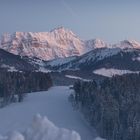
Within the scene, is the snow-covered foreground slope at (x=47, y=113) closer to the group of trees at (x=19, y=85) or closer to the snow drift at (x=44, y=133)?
the group of trees at (x=19, y=85)

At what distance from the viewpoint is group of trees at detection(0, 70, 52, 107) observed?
132 meters

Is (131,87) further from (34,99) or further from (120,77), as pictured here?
(34,99)

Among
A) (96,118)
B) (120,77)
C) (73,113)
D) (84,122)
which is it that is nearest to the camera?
(96,118)

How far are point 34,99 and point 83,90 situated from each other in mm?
18277

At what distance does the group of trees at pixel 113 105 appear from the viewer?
83.1 m

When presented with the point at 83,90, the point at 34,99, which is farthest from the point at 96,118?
the point at 34,99

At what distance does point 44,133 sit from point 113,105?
7874 cm

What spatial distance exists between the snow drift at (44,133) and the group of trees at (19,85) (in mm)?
111989

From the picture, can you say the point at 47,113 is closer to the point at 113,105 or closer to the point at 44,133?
the point at 113,105

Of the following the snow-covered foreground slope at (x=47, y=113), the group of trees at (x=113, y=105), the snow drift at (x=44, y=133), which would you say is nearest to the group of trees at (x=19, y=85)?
the snow-covered foreground slope at (x=47, y=113)

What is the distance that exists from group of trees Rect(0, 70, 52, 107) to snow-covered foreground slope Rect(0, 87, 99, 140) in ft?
8.26

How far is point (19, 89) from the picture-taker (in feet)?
455

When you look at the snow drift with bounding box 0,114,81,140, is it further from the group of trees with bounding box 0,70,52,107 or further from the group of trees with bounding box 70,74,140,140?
the group of trees with bounding box 0,70,52,107

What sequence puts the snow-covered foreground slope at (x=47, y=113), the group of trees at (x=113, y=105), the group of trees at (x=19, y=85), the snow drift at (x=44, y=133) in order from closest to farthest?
the snow drift at (x=44, y=133), the group of trees at (x=113, y=105), the snow-covered foreground slope at (x=47, y=113), the group of trees at (x=19, y=85)
